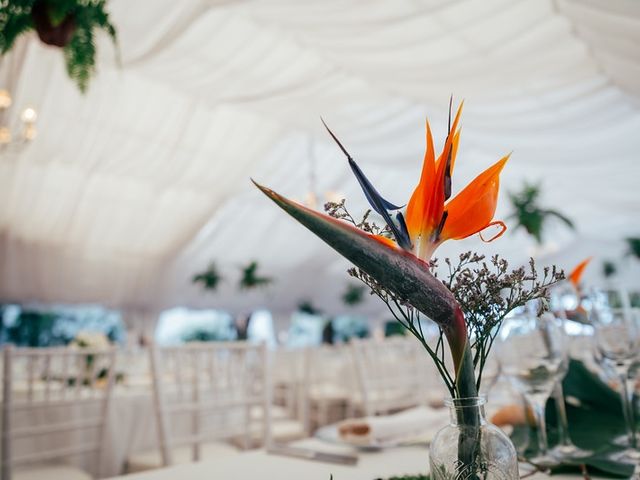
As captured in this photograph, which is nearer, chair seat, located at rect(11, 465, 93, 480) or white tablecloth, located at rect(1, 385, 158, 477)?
chair seat, located at rect(11, 465, 93, 480)

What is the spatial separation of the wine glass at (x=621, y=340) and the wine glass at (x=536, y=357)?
4.7 inches

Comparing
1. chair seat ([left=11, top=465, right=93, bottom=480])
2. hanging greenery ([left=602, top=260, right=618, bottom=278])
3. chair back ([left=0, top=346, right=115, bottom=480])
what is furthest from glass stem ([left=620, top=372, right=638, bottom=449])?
hanging greenery ([left=602, top=260, right=618, bottom=278])

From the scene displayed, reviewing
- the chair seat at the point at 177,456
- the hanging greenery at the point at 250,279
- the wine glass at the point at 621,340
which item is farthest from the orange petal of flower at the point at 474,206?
the hanging greenery at the point at 250,279

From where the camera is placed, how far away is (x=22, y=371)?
15.7ft

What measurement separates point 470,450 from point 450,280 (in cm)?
18

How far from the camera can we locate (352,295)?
1527 centimetres

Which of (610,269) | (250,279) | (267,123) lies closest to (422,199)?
(267,123)

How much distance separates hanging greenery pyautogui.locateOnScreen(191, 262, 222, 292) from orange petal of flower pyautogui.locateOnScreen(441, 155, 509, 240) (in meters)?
11.4

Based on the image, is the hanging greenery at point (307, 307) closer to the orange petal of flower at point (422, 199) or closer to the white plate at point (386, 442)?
the white plate at point (386, 442)

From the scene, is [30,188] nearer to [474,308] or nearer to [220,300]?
[220,300]

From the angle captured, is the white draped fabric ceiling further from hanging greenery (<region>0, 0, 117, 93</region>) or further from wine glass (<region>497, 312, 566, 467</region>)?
hanging greenery (<region>0, 0, 117, 93</region>)

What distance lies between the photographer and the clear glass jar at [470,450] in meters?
0.53

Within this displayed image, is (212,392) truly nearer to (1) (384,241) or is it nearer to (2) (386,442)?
(2) (386,442)

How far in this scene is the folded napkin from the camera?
113cm
